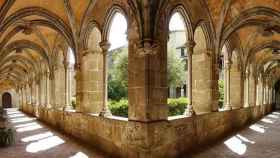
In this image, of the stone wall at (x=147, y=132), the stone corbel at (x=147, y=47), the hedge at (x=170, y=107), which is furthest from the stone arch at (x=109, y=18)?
the hedge at (x=170, y=107)

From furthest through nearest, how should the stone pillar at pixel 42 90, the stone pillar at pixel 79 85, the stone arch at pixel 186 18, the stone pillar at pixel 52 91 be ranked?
the stone pillar at pixel 42 90, the stone pillar at pixel 52 91, the stone pillar at pixel 79 85, the stone arch at pixel 186 18

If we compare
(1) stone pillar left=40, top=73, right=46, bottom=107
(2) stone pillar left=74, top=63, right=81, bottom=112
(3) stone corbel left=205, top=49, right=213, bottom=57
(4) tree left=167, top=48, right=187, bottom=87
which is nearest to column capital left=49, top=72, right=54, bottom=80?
(1) stone pillar left=40, top=73, right=46, bottom=107

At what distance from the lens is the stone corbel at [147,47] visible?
3939 mm

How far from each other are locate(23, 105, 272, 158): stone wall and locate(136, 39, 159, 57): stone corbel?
3.82 feet

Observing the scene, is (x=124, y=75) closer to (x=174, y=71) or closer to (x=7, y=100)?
(x=174, y=71)

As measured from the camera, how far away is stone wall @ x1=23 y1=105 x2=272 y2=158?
3955 millimetres

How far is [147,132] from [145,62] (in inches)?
44.9

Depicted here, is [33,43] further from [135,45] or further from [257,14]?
[257,14]

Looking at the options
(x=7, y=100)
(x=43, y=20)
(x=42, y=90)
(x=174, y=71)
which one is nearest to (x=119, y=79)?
(x=174, y=71)

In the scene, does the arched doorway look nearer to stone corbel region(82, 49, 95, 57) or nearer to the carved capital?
the carved capital

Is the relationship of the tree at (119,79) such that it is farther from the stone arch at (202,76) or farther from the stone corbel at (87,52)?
the stone arch at (202,76)

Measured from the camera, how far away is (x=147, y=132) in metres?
3.85

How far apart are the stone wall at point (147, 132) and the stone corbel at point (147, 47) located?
3.82ft

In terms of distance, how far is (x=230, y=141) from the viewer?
613 centimetres
